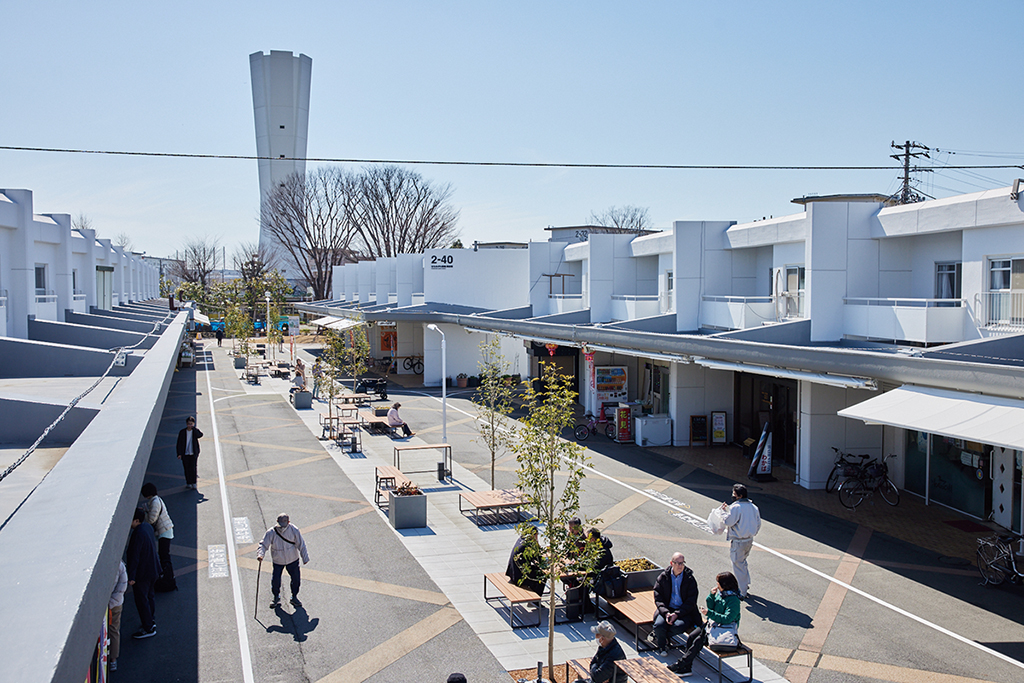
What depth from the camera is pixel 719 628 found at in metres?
10.1

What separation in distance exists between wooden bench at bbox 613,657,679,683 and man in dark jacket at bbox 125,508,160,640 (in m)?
6.37

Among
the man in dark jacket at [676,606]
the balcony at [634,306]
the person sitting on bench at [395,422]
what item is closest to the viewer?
the man in dark jacket at [676,606]

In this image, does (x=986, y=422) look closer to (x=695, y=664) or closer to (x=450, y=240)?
(x=695, y=664)

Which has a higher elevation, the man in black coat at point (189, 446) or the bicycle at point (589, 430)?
the man in black coat at point (189, 446)

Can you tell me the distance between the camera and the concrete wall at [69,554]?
383 centimetres

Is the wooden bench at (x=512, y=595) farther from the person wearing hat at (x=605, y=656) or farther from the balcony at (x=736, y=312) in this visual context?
the balcony at (x=736, y=312)

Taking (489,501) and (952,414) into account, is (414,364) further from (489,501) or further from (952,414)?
(952,414)

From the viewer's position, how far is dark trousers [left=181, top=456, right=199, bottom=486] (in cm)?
1856

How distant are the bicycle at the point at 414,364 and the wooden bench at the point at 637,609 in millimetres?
36092

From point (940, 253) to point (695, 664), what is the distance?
12516 mm

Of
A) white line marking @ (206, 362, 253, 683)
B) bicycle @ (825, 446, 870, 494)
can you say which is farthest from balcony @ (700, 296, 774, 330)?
white line marking @ (206, 362, 253, 683)

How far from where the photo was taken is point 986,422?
1162 centimetres

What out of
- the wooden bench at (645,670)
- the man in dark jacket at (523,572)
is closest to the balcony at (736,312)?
the man in dark jacket at (523,572)

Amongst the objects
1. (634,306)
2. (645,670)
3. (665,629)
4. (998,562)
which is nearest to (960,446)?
(998,562)
